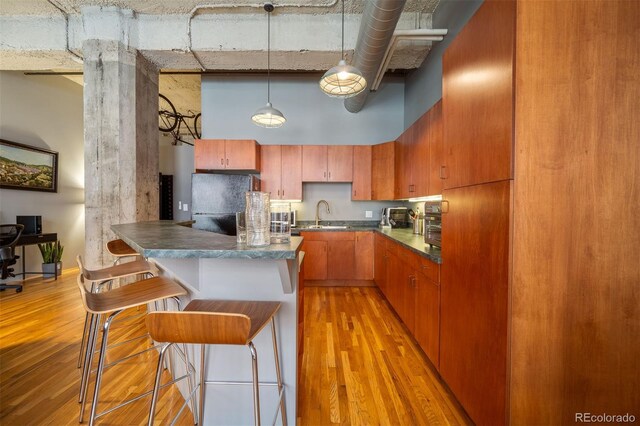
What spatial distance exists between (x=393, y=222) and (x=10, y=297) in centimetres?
540

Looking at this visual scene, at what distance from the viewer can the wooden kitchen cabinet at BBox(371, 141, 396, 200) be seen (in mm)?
4000

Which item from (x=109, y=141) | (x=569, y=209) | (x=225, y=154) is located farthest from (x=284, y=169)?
(x=569, y=209)

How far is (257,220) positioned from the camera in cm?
121

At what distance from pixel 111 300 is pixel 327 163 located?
339 centimetres

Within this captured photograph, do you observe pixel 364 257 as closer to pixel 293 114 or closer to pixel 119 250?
pixel 293 114

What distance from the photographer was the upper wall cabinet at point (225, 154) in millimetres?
3984

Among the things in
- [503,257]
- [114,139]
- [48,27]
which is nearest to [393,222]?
[503,257]

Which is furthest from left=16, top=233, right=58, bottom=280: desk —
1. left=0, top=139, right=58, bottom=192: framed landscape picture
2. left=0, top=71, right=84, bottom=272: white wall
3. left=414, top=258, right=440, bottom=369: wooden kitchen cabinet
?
left=414, top=258, right=440, bottom=369: wooden kitchen cabinet

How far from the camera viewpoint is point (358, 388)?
1.78 meters

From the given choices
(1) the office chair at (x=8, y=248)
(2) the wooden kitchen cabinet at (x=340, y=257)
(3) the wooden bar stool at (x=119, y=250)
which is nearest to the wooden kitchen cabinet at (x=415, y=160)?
(2) the wooden kitchen cabinet at (x=340, y=257)

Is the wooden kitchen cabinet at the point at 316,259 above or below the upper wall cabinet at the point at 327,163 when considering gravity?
below

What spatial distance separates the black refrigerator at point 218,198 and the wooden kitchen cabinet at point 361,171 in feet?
5.48

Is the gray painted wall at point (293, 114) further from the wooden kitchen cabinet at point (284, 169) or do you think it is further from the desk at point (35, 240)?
the desk at point (35, 240)

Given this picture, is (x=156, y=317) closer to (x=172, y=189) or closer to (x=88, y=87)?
(x=88, y=87)
